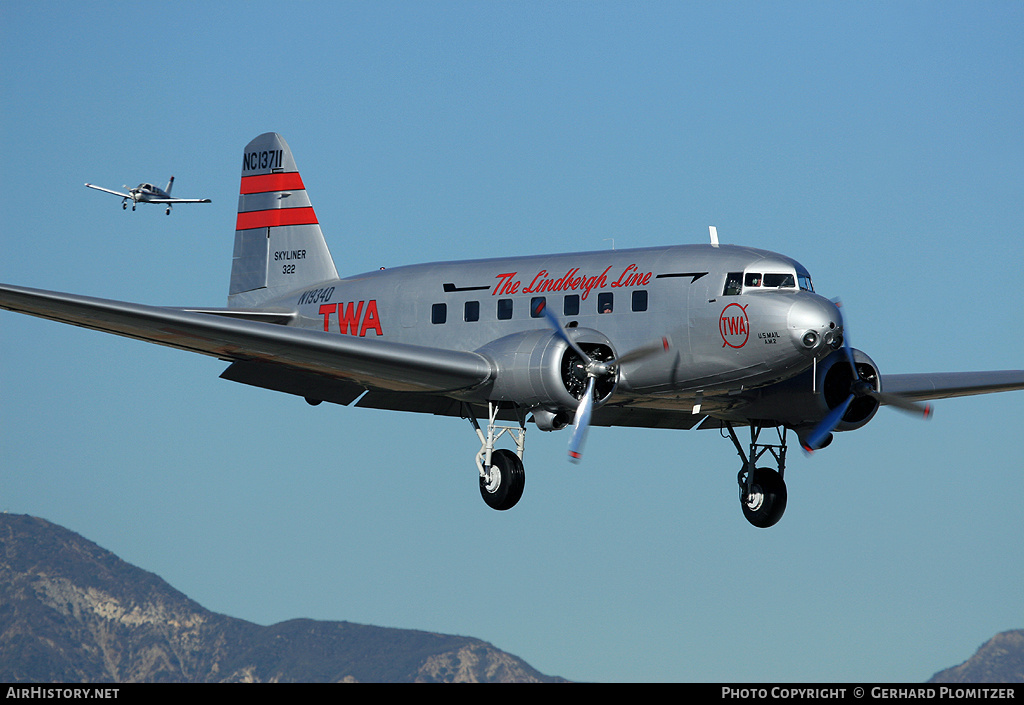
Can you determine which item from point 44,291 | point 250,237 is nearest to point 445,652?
point 250,237

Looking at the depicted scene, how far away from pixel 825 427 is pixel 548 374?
659cm

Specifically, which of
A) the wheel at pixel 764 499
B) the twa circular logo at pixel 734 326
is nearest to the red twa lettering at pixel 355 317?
the twa circular logo at pixel 734 326

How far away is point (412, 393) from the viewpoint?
26.9 m

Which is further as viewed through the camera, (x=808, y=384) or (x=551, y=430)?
(x=808, y=384)

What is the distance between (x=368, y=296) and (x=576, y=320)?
5.79 meters

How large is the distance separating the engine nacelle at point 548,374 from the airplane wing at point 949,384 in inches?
293

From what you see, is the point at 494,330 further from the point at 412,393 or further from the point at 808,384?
the point at 808,384

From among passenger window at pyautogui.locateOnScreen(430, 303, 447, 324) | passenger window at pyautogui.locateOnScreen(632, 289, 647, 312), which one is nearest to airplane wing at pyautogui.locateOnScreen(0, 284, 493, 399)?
passenger window at pyautogui.locateOnScreen(430, 303, 447, 324)

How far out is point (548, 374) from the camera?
2259 centimetres

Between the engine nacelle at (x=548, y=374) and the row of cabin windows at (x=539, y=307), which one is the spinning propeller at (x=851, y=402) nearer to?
the row of cabin windows at (x=539, y=307)

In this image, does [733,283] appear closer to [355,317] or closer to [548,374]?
[548,374]

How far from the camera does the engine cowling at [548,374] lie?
22.7 meters

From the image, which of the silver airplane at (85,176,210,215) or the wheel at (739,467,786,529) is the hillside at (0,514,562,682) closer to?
the silver airplane at (85,176,210,215)

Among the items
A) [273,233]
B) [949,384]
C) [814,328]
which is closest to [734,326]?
[814,328]
